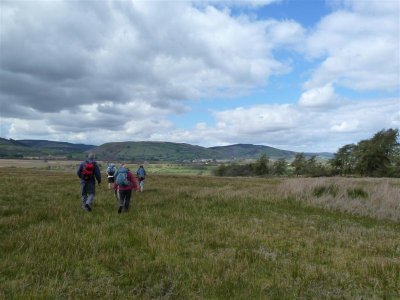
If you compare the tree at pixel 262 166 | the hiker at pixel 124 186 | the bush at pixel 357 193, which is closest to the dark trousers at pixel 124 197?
the hiker at pixel 124 186

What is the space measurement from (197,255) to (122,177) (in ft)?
23.3

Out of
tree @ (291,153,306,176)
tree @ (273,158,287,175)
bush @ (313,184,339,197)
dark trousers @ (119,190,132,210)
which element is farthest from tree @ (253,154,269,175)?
dark trousers @ (119,190,132,210)

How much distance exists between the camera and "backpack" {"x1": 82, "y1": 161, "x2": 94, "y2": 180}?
14.0 m

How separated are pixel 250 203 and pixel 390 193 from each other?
6.71 m

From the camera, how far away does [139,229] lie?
990cm

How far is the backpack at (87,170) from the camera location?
1402 cm

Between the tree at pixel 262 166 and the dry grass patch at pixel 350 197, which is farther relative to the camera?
the tree at pixel 262 166

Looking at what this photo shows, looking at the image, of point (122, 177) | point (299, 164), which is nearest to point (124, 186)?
point (122, 177)

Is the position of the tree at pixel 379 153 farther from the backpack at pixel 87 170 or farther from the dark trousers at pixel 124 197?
the backpack at pixel 87 170

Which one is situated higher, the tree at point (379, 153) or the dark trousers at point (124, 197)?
the tree at point (379, 153)

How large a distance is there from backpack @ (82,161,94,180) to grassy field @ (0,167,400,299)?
4.46 ft

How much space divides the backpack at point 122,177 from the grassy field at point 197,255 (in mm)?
1243

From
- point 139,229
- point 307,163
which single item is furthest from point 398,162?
point 139,229

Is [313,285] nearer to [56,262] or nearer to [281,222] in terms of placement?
[56,262]
